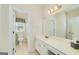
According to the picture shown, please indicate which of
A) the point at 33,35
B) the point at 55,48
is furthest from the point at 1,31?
the point at 55,48

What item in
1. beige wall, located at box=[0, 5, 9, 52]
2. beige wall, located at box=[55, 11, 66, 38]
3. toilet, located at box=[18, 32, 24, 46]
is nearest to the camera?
beige wall, located at box=[0, 5, 9, 52]

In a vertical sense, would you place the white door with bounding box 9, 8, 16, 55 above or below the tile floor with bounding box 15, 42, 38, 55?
above

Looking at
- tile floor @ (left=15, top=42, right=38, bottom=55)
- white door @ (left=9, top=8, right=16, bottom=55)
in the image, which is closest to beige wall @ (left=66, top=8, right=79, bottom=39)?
tile floor @ (left=15, top=42, right=38, bottom=55)

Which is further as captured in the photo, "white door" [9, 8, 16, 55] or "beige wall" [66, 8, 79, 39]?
"beige wall" [66, 8, 79, 39]

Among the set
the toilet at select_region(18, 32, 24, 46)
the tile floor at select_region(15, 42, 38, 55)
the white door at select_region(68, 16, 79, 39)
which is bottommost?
the tile floor at select_region(15, 42, 38, 55)

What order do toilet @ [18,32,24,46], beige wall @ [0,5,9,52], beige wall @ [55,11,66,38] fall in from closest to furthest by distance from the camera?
beige wall @ [0,5,9,52]
toilet @ [18,32,24,46]
beige wall @ [55,11,66,38]

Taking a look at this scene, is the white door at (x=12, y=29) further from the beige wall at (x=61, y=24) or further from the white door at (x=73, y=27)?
the white door at (x=73, y=27)

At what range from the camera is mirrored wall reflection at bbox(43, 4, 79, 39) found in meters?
1.93

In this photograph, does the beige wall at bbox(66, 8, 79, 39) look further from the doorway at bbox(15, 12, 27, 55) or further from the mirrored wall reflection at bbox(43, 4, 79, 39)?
the doorway at bbox(15, 12, 27, 55)

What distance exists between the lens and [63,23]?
6.74ft

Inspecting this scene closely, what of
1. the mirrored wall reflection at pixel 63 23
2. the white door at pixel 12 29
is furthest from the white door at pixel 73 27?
the white door at pixel 12 29

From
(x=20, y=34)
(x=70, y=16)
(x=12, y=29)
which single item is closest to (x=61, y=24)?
(x=70, y=16)
